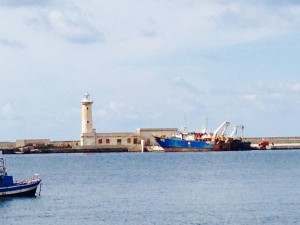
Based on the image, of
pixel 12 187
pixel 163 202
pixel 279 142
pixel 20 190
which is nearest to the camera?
pixel 163 202

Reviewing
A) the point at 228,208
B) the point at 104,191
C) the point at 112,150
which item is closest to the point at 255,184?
the point at 104,191

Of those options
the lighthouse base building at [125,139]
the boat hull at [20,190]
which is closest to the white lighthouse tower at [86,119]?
the lighthouse base building at [125,139]

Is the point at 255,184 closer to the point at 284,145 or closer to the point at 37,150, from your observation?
the point at 37,150

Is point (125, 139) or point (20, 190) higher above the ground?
point (125, 139)

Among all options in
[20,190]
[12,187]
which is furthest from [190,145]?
[12,187]

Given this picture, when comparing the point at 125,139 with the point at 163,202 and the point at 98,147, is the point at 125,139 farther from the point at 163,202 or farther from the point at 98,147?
the point at 163,202

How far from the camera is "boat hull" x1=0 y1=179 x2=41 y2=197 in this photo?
46509mm

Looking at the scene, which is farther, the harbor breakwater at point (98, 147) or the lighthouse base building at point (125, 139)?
the harbor breakwater at point (98, 147)

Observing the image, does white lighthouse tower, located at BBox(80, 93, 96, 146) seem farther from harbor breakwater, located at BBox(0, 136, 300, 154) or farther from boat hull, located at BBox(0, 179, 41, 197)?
boat hull, located at BBox(0, 179, 41, 197)

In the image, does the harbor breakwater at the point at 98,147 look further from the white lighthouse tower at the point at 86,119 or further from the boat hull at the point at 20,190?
the boat hull at the point at 20,190

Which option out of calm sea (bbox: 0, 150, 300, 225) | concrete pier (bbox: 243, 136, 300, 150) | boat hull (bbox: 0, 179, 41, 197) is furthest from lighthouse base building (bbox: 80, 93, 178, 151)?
boat hull (bbox: 0, 179, 41, 197)

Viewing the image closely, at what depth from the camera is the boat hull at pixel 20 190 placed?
1831 inches

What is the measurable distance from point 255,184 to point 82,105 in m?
74.6

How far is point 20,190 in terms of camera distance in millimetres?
47188
